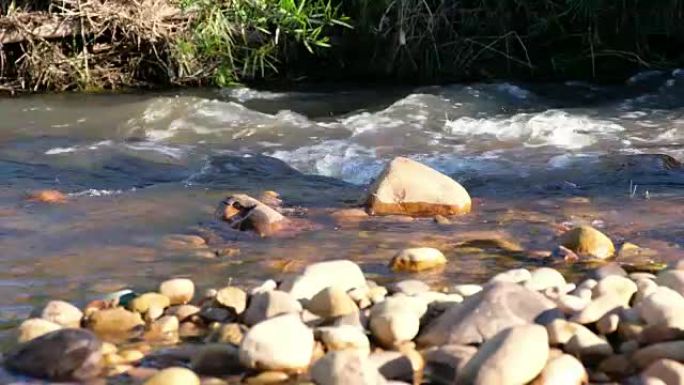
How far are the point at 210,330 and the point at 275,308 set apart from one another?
0.20 meters

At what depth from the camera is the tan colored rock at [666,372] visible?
2410 mm

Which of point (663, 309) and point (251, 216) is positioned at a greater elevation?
point (663, 309)

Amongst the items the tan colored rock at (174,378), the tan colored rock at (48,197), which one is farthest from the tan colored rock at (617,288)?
the tan colored rock at (48,197)

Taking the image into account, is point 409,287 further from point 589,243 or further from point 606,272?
point 589,243

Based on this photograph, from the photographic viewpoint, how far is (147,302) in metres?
3.11

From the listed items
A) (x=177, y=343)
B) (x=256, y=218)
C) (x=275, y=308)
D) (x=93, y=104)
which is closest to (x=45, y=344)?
(x=177, y=343)

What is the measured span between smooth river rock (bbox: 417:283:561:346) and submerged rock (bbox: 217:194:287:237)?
56.3 inches

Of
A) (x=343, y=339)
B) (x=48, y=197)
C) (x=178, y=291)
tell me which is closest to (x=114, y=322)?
(x=178, y=291)

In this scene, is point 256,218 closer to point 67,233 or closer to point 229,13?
point 67,233

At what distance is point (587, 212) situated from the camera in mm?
4434

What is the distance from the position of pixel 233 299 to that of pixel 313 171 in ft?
8.16

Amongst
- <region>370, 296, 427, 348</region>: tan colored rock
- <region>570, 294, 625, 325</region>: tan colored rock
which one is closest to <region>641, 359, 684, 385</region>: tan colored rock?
<region>570, 294, 625, 325</region>: tan colored rock

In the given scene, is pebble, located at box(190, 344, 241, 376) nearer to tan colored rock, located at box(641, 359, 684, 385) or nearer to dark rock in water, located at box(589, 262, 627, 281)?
tan colored rock, located at box(641, 359, 684, 385)

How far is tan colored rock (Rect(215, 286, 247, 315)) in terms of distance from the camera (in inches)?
119
